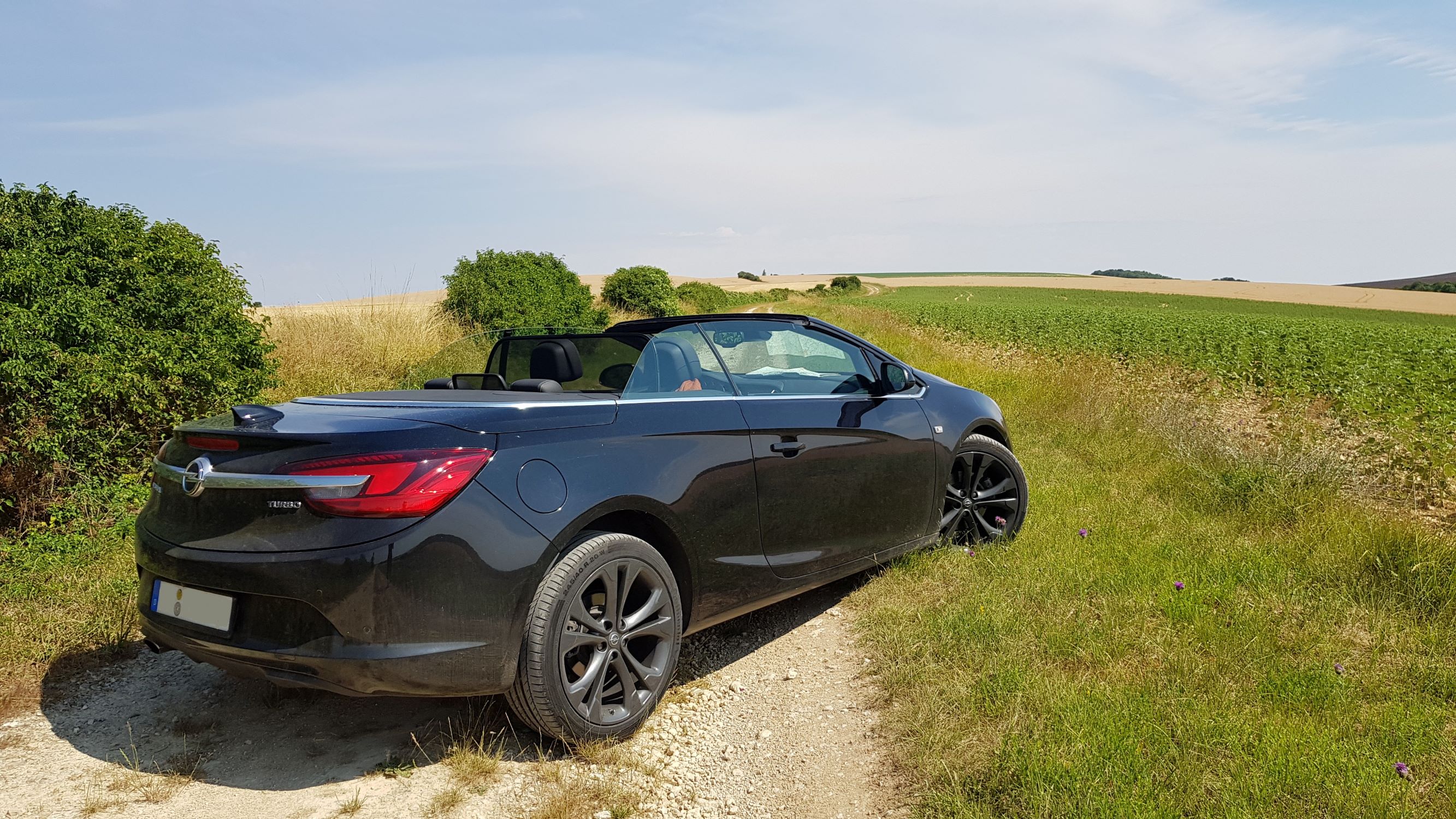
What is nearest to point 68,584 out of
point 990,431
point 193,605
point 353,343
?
point 193,605

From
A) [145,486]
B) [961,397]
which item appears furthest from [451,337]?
[961,397]

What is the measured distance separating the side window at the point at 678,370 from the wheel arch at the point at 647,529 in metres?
0.44

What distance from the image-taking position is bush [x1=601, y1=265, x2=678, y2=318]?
987 inches

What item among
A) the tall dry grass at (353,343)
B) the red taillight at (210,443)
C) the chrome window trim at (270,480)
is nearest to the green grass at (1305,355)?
the chrome window trim at (270,480)

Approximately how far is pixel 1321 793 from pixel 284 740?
3.44 meters

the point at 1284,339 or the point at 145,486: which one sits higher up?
the point at 1284,339

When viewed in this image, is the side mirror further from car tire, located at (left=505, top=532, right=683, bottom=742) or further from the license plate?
the license plate

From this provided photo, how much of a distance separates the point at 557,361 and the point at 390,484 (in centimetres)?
126

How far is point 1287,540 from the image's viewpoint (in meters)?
5.25

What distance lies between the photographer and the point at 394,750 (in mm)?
3107

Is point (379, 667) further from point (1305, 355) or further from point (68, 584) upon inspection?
point (1305, 355)

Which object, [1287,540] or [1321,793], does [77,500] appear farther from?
[1287,540]

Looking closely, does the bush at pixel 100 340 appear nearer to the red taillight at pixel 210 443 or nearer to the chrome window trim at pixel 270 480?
the red taillight at pixel 210 443

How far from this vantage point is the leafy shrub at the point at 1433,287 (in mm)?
67188
